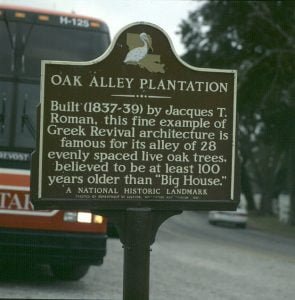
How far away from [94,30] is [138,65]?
4404 millimetres

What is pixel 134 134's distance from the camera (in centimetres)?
618

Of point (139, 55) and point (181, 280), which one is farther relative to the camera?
point (181, 280)

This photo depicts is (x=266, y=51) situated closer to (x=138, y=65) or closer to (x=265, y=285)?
(x=265, y=285)

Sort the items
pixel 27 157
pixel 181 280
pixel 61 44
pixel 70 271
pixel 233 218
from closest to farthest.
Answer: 1. pixel 27 157
2. pixel 61 44
3. pixel 70 271
4. pixel 181 280
5. pixel 233 218

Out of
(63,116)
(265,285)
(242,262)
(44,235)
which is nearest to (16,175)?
(44,235)

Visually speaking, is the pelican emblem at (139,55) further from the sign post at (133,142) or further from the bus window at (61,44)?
the bus window at (61,44)

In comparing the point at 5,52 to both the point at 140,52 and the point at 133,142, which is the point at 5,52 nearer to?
the point at 140,52

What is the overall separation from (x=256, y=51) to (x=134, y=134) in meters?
27.1

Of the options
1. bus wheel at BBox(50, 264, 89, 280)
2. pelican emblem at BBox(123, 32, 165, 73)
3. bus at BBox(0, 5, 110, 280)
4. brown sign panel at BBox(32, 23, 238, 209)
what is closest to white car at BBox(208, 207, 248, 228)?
bus wheel at BBox(50, 264, 89, 280)

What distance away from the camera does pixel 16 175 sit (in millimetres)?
9812

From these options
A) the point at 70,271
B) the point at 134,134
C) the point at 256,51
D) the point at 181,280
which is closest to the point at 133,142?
the point at 134,134

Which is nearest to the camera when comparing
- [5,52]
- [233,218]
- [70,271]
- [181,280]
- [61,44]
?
[5,52]

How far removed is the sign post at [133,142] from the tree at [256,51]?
974 inches

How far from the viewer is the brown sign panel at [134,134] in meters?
6.10
